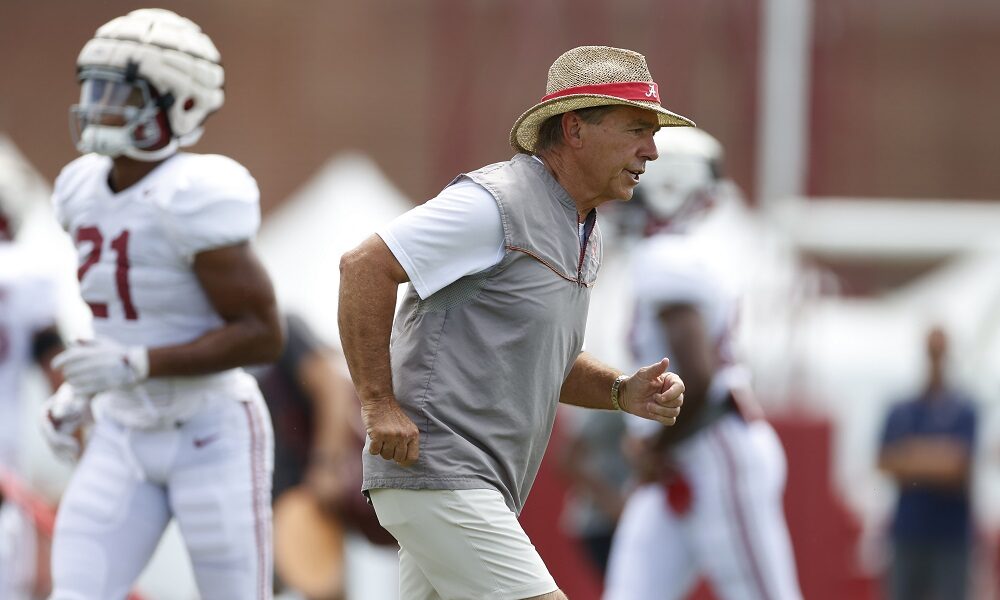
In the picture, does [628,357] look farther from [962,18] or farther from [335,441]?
[962,18]

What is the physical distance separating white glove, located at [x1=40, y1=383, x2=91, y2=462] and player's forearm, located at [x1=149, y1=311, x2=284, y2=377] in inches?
A: 13.0

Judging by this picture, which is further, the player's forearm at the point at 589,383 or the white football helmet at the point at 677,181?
the white football helmet at the point at 677,181

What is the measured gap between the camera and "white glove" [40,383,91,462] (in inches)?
177

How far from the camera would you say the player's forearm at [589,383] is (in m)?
3.91

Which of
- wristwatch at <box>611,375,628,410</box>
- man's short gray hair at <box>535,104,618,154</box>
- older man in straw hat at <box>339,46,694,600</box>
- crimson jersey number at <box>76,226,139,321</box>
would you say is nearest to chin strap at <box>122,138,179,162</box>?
crimson jersey number at <box>76,226,139,321</box>

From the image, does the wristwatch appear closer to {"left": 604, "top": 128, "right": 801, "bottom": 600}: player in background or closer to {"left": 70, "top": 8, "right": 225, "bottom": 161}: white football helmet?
{"left": 70, "top": 8, "right": 225, "bottom": 161}: white football helmet

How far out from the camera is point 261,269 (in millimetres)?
Result: 4355

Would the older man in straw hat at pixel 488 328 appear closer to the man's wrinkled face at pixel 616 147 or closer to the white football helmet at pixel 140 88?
the man's wrinkled face at pixel 616 147

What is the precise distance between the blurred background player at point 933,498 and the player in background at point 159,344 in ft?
16.1

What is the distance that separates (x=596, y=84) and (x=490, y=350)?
62 cm

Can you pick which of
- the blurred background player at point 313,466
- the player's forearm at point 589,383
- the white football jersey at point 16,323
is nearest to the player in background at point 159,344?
the player's forearm at point 589,383

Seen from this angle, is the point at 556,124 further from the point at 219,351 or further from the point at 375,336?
the point at 219,351

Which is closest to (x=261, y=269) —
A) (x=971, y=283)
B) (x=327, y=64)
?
(x=971, y=283)

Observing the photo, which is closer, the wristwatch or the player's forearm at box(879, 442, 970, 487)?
the wristwatch
